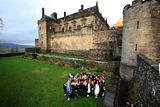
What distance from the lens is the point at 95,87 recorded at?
12.7 m

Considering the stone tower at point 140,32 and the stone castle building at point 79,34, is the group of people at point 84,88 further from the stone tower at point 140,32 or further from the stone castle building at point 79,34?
the stone castle building at point 79,34

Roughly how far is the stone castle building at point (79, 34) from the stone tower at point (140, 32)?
903 centimetres

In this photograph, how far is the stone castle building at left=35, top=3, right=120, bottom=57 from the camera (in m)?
28.1

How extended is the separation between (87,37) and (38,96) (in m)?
19.9

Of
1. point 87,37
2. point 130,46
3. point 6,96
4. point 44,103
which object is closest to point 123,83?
point 130,46

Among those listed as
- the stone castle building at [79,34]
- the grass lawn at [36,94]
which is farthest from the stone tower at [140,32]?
the stone castle building at [79,34]

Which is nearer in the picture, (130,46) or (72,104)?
(72,104)

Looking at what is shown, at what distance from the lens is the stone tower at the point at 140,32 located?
13.1 metres

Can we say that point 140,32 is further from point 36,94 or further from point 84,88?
point 36,94

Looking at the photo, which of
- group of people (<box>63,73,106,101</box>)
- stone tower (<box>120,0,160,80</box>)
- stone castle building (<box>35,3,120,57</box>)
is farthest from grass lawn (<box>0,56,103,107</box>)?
stone castle building (<box>35,3,120,57</box>)

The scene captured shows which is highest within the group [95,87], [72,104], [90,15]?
[90,15]

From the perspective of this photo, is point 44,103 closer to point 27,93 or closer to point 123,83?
point 27,93

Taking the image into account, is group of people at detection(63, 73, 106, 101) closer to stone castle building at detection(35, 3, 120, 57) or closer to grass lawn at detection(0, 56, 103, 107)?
grass lawn at detection(0, 56, 103, 107)

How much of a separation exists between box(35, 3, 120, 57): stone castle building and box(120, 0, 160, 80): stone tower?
9.03 metres
